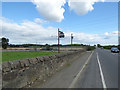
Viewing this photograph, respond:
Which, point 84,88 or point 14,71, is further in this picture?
point 84,88

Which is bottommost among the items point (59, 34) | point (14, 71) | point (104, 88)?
point (104, 88)

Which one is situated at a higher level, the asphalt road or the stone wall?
the stone wall

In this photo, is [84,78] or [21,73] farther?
[84,78]

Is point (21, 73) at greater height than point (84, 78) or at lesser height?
greater

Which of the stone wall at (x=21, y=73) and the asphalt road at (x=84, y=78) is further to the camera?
the asphalt road at (x=84, y=78)

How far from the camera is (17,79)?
4113mm

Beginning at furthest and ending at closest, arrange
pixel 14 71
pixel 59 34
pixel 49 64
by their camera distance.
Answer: pixel 59 34 < pixel 49 64 < pixel 14 71

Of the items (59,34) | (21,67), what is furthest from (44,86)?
(59,34)

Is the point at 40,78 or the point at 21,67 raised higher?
the point at 21,67

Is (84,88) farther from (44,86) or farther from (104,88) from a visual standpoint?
(44,86)

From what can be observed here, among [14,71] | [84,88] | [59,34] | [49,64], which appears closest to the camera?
[14,71]

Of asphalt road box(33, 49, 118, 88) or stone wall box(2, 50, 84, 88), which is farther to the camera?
asphalt road box(33, 49, 118, 88)

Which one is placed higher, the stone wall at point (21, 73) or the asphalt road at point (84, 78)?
the stone wall at point (21, 73)

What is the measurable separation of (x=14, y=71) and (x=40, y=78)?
210 cm
